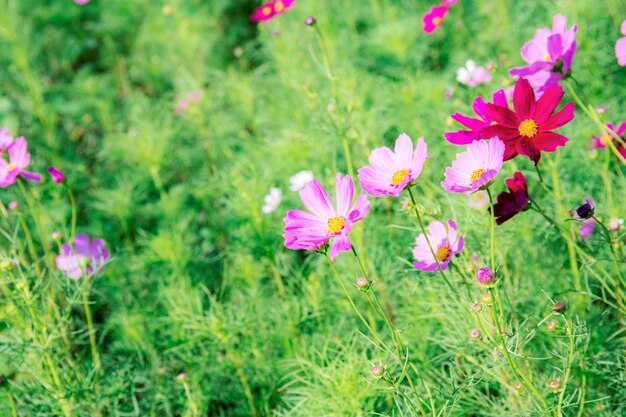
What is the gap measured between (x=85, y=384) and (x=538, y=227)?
1.31 m

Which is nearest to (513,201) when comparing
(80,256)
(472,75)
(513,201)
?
(513,201)

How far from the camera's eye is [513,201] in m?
0.94

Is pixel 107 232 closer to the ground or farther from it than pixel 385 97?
closer to the ground

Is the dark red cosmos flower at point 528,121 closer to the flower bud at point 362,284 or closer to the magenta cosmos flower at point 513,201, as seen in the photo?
the magenta cosmos flower at point 513,201

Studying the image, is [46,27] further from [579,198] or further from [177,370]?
[579,198]

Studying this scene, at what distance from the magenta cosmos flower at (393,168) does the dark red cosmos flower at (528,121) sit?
12cm

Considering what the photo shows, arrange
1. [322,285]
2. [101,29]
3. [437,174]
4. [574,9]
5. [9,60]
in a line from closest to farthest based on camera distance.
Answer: [322,285]
[437,174]
[574,9]
[9,60]
[101,29]

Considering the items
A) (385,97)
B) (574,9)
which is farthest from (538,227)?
(574,9)

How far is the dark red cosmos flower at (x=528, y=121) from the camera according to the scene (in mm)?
897

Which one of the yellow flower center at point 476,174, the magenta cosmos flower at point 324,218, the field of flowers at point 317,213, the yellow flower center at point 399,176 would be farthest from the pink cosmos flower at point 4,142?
the yellow flower center at point 476,174

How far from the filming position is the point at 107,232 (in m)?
2.37

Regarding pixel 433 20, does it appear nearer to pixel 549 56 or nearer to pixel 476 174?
pixel 549 56

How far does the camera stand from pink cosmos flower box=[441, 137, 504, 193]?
837 mm

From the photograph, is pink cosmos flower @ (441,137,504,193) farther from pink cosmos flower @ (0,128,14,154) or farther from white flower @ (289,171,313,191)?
pink cosmos flower @ (0,128,14,154)
